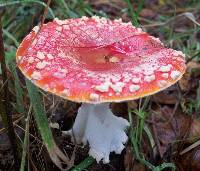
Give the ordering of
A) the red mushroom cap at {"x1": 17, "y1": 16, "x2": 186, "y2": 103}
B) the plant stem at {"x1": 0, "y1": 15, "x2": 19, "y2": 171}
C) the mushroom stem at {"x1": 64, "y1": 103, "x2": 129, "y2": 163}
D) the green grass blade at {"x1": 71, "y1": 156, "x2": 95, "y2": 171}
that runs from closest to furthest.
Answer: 1. the red mushroom cap at {"x1": 17, "y1": 16, "x2": 186, "y2": 103}
2. the plant stem at {"x1": 0, "y1": 15, "x2": 19, "y2": 171}
3. the green grass blade at {"x1": 71, "y1": 156, "x2": 95, "y2": 171}
4. the mushroom stem at {"x1": 64, "y1": 103, "x2": 129, "y2": 163}

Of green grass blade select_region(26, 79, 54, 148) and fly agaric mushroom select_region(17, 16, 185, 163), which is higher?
fly agaric mushroom select_region(17, 16, 185, 163)

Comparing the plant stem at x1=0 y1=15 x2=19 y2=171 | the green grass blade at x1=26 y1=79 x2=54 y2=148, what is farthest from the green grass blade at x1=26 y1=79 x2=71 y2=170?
the plant stem at x1=0 y1=15 x2=19 y2=171

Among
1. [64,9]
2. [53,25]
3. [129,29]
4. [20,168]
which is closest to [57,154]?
[20,168]

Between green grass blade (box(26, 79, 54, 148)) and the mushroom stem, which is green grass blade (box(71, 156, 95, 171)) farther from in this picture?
green grass blade (box(26, 79, 54, 148))

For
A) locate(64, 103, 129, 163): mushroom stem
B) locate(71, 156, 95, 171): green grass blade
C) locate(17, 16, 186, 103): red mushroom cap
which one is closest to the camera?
A: locate(17, 16, 186, 103): red mushroom cap

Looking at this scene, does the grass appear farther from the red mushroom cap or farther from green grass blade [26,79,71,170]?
the red mushroom cap

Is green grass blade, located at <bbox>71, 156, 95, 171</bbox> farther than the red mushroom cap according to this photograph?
Yes

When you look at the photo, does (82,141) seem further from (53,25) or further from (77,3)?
(77,3)

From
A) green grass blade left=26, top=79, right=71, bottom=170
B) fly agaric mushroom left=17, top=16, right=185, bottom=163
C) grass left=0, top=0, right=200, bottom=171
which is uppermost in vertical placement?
fly agaric mushroom left=17, top=16, right=185, bottom=163
